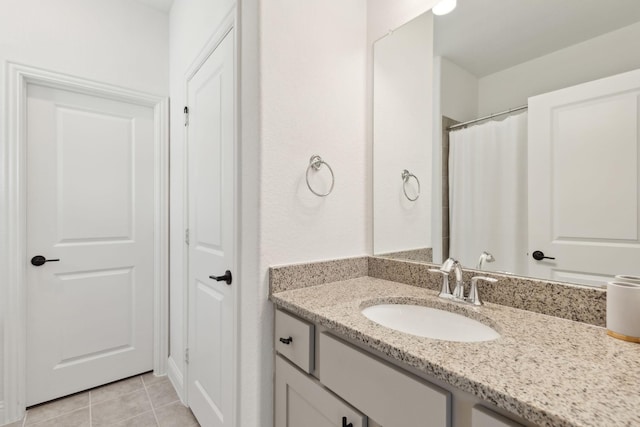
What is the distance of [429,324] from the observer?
40.0 inches

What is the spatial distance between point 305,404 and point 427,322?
475 millimetres

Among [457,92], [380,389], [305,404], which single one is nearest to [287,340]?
[305,404]

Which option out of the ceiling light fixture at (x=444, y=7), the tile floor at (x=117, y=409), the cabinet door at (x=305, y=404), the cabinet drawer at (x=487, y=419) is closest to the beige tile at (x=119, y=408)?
the tile floor at (x=117, y=409)

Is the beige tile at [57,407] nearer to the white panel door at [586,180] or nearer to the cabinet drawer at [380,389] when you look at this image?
the cabinet drawer at [380,389]

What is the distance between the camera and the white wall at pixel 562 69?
31.8 inches

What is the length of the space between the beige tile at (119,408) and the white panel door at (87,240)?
247 mm

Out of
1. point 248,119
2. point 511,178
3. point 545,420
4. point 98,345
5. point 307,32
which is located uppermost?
point 307,32

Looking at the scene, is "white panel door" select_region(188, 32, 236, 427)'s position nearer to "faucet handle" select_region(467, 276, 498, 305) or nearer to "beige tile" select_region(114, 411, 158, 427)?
"beige tile" select_region(114, 411, 158, 427)

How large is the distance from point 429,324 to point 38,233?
7.35ft

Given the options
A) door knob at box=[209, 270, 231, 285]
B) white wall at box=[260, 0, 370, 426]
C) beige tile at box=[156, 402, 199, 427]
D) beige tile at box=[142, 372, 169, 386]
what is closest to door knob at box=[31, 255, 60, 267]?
beige tile at box=[142, 372, 169, 386]

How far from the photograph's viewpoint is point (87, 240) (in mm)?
2004

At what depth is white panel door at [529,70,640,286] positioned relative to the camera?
0.79 meters

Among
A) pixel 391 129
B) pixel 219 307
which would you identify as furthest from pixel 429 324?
pixel 219 307

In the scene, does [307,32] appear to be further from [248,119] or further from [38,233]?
[38,233]
